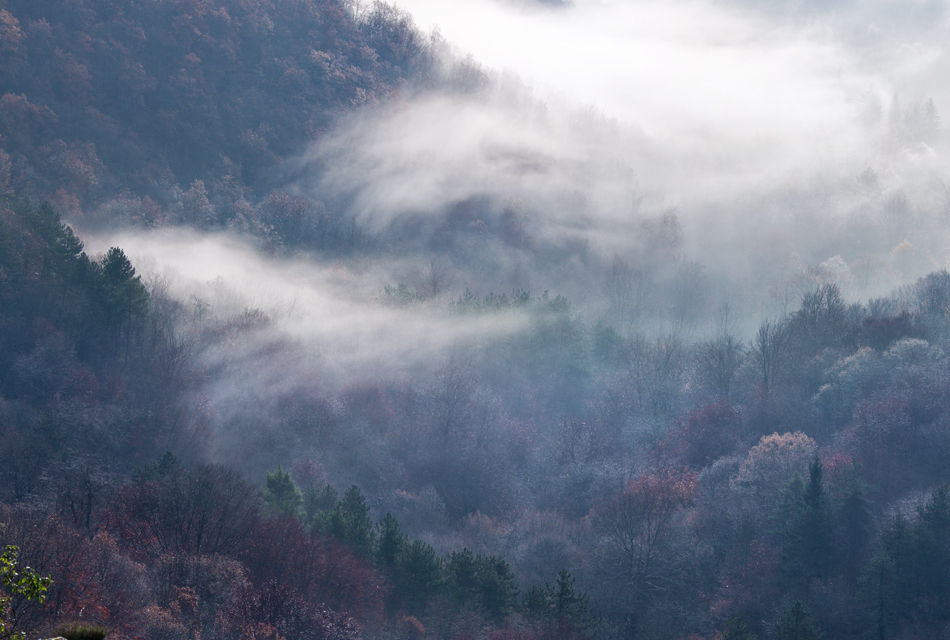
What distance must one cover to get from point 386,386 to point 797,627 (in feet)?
204

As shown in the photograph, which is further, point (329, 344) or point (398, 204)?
point (398, 204)

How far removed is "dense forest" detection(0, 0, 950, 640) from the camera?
1943 inches

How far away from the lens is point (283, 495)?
58531mm

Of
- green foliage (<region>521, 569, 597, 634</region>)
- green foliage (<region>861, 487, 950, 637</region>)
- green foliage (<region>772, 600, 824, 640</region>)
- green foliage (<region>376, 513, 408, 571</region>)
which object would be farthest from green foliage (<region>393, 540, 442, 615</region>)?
green foliage (<region>861, 487, 950, 637</region>)

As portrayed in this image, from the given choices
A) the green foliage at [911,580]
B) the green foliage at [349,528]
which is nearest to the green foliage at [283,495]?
the green foliage at [349,528]

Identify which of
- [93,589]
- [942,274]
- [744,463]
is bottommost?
[93,589]

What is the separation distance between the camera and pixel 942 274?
101375 millimetres

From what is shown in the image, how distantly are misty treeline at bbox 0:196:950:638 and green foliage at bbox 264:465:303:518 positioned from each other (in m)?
A: 0.26

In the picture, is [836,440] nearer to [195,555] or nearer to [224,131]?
[195,555]

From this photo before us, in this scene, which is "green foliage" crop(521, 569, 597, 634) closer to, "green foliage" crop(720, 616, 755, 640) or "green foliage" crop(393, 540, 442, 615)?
"green foliage" crop(393, 540, 442, 615)

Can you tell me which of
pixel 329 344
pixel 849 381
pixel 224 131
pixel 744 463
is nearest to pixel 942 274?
pixel 849 381

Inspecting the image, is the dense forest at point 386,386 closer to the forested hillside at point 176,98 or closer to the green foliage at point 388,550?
the green foliage at point 388,550

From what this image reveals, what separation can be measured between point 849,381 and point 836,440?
745 cm

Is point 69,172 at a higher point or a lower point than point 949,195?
lower
